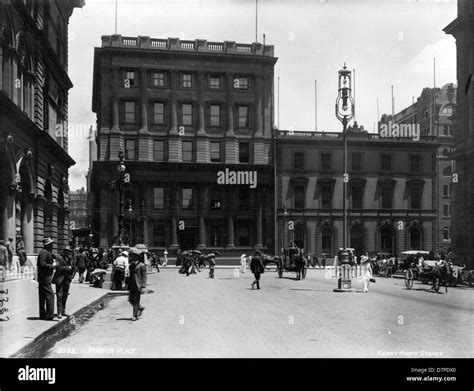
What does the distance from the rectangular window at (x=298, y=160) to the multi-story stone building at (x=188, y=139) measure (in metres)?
2.57

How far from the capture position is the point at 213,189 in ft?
174

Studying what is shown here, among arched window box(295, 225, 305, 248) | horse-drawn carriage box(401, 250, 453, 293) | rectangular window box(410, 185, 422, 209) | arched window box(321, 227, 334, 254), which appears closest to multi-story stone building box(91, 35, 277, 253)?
arched window box(295, 225, 305, 248)

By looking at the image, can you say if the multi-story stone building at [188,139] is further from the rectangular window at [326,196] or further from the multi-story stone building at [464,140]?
the multi-story stone building at [464,140]

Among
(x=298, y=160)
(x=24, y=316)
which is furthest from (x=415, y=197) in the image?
(x=24, y=316)

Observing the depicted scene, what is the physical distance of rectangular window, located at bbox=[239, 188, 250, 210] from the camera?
53656 millimetres

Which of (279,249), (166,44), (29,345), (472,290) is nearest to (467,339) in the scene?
(29,345)

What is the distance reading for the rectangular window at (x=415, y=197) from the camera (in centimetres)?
5706

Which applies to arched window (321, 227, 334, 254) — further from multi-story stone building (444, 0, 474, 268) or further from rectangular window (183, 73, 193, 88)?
multi-story stone building (444, 0, 474, 268)

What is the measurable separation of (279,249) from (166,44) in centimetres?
2303

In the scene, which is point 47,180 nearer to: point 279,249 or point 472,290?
point 472,290

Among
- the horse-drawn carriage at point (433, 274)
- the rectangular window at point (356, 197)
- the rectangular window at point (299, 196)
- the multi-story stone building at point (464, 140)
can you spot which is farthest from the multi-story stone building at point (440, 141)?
the horse-drawn carriage at point (433, 274)

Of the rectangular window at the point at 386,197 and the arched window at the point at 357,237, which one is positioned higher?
the rectangular window at the point at 386,197

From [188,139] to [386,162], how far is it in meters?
21.1

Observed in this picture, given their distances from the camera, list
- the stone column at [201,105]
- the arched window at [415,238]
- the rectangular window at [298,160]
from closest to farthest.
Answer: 1. the stone column at [201,105]
2. the rectangular window at [298,160]
3. the arched window at [415,238]
